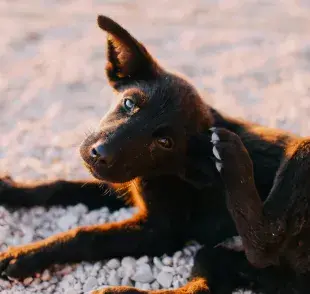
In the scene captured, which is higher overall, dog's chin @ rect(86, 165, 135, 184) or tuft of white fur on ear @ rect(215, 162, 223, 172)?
tuft of white fur on ear @ rect(215, 162, 223, 172)

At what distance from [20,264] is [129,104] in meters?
0.94

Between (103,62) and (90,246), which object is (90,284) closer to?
(90,246)

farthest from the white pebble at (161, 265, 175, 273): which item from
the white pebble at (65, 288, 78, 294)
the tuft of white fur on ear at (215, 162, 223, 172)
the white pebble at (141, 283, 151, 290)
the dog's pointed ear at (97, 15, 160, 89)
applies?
the dog's pointed ear at (97, 15, 160, 89)

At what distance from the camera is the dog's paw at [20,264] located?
2.98m

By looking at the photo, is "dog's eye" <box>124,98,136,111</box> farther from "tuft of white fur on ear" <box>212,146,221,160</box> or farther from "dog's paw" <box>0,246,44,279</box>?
"dog's paw" <box>0,246,44,279</box>

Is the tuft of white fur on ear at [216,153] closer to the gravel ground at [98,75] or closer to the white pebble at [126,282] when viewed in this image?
the gravel ground at [98,75]

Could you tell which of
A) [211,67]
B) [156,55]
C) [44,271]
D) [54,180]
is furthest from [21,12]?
[44,271]

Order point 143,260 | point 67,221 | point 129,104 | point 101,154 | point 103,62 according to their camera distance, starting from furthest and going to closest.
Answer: point 103,62 < point 67,221 < point 143,260 < point 129,104 < point 101,154

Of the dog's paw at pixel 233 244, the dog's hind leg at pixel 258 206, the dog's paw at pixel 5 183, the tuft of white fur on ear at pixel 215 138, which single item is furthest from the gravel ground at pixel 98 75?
the tuft of white fur on ear at pixel 215 138

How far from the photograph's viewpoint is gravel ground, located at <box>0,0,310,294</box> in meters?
3.37

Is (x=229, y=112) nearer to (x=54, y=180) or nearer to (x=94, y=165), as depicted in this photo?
(x=54, y=180)

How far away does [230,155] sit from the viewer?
272 cm

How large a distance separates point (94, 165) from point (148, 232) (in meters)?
0.58

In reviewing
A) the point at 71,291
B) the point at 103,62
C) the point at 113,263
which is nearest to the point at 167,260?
the point at 113,263
